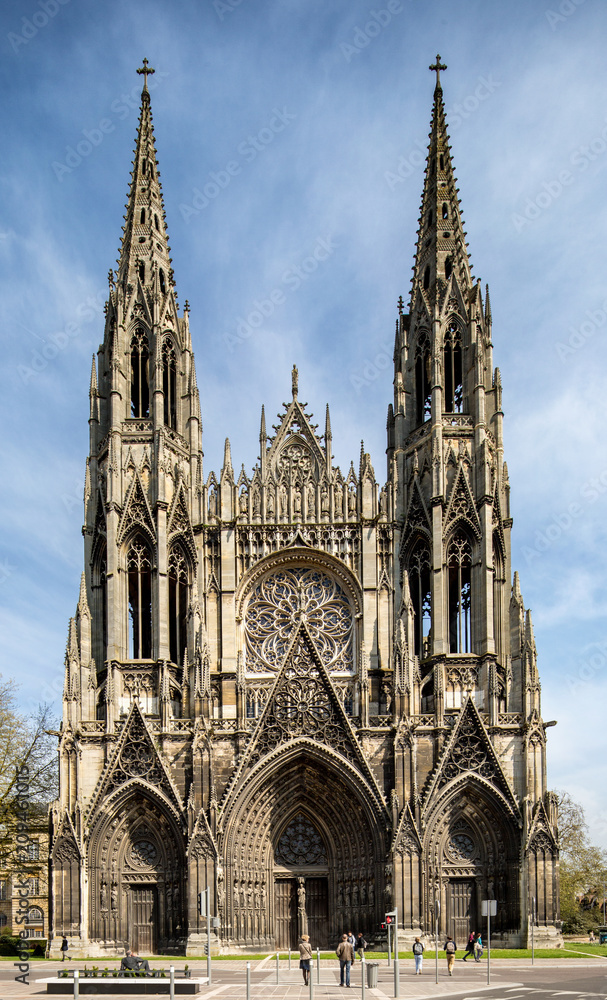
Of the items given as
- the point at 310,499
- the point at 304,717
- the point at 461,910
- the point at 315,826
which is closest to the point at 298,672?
the point at 304,717

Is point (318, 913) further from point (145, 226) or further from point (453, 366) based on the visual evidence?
point (145, 226)

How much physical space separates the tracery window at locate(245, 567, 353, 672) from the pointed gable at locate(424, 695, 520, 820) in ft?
19.5

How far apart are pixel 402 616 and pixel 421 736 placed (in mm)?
4796

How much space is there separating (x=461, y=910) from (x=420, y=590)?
42.3ft

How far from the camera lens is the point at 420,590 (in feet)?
159

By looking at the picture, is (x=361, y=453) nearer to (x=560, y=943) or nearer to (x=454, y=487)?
(x=454, y=487)

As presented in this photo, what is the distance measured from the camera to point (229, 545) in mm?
48312

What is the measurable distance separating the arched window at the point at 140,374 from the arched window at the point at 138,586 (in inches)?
266

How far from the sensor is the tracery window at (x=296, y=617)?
47.8 metres

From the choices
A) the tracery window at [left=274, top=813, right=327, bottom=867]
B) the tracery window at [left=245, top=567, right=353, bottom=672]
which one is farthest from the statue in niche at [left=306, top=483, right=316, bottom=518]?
the tracery window at [left=274, top=813, right=327, bottom=867]

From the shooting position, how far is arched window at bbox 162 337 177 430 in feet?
168

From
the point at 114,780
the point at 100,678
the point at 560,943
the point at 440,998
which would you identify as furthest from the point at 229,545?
the point at 440,998

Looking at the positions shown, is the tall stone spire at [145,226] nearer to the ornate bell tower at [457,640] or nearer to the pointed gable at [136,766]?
the ornate bell tower at [457,640]

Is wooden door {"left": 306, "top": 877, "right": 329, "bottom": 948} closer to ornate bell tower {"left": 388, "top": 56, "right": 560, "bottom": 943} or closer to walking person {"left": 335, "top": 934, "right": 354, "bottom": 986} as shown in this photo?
ornate bell tower {"left": 388, "top": 56, "right": 560, "bottom": 943}
